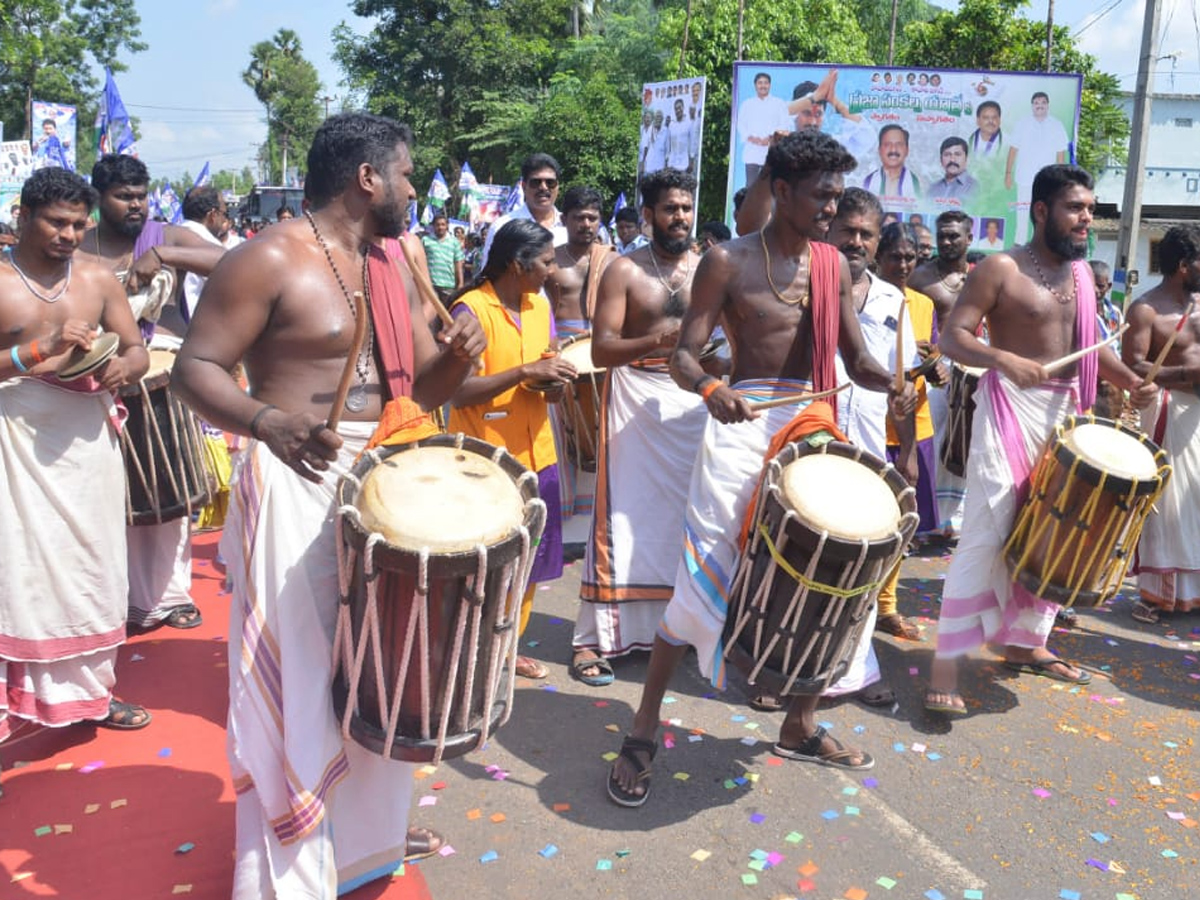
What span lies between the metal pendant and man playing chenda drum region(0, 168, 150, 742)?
153cm

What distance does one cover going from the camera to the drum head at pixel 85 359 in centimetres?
374

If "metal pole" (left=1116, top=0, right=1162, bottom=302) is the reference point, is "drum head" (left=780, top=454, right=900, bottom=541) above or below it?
below

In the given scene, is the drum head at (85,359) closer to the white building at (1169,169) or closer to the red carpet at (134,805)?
the red carpet at (134,805)

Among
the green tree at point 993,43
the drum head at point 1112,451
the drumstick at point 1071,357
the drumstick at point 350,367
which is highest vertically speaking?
the green tree at point 993,43

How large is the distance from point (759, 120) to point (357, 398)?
44.4 ft

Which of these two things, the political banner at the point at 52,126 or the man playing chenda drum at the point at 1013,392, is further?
the political banner at the point at 52,126

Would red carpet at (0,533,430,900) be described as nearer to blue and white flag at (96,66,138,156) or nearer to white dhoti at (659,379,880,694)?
white dhoti at (659,379,880,694)

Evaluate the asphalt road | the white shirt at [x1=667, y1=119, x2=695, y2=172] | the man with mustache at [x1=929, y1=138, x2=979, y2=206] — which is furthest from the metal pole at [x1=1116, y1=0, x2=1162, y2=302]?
the asphalt road

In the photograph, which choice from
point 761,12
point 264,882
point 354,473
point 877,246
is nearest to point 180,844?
point 264,882

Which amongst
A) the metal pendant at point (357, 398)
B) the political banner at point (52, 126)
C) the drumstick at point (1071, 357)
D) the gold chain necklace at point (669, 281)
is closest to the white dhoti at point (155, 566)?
the gold chain necklace at point (669, 281)

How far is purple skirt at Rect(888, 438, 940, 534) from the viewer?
6.53 m

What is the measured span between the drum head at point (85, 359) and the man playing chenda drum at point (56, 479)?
3 centimetres

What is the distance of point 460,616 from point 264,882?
94cm

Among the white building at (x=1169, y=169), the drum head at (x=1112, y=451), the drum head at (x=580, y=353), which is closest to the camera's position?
the drum head at (x=1112, y=451)
